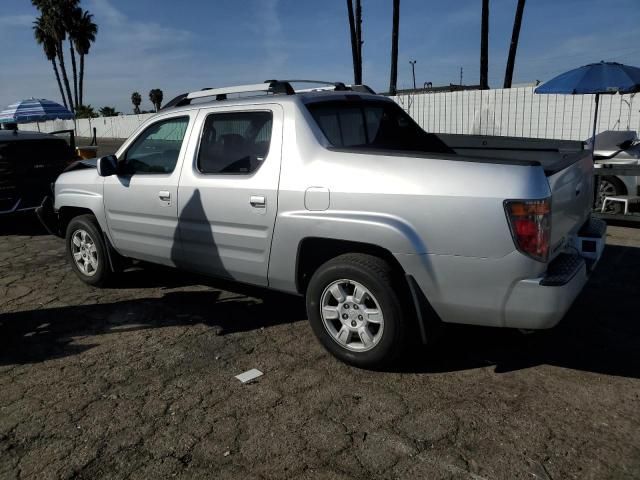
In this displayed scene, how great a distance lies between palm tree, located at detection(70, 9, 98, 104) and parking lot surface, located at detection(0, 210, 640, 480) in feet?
198

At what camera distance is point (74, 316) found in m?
4.91

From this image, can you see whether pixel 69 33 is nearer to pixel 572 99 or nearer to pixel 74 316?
pixel 572 99

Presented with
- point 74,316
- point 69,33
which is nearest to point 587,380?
point 74,316

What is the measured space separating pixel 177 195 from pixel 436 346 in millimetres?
2310

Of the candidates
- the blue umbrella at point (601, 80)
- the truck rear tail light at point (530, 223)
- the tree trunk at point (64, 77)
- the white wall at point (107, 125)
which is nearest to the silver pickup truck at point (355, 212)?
the truck rear tail light at point (530, 223)

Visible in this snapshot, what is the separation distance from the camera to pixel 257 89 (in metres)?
4.44

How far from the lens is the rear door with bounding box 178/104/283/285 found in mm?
3971

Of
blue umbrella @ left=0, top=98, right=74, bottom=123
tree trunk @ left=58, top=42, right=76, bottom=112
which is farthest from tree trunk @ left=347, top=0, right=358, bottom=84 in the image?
tree trunk @ left=58, top=42, right=76, bottom=112

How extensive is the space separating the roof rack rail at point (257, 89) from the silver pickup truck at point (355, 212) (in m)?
0.02

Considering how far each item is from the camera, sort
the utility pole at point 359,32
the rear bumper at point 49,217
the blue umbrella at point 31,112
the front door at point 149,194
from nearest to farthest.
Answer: the front door at point 149,194, the rear bumper at point 49,217, the blue umbrella at point 31,112, the utility pole at point 359,32

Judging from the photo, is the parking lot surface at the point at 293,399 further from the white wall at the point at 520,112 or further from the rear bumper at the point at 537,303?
the white wall at the point at 520,112

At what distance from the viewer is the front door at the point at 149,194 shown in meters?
4.63

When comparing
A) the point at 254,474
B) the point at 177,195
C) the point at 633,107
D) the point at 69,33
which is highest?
the point at 69,33

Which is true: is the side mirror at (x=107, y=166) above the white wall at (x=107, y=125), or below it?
below
